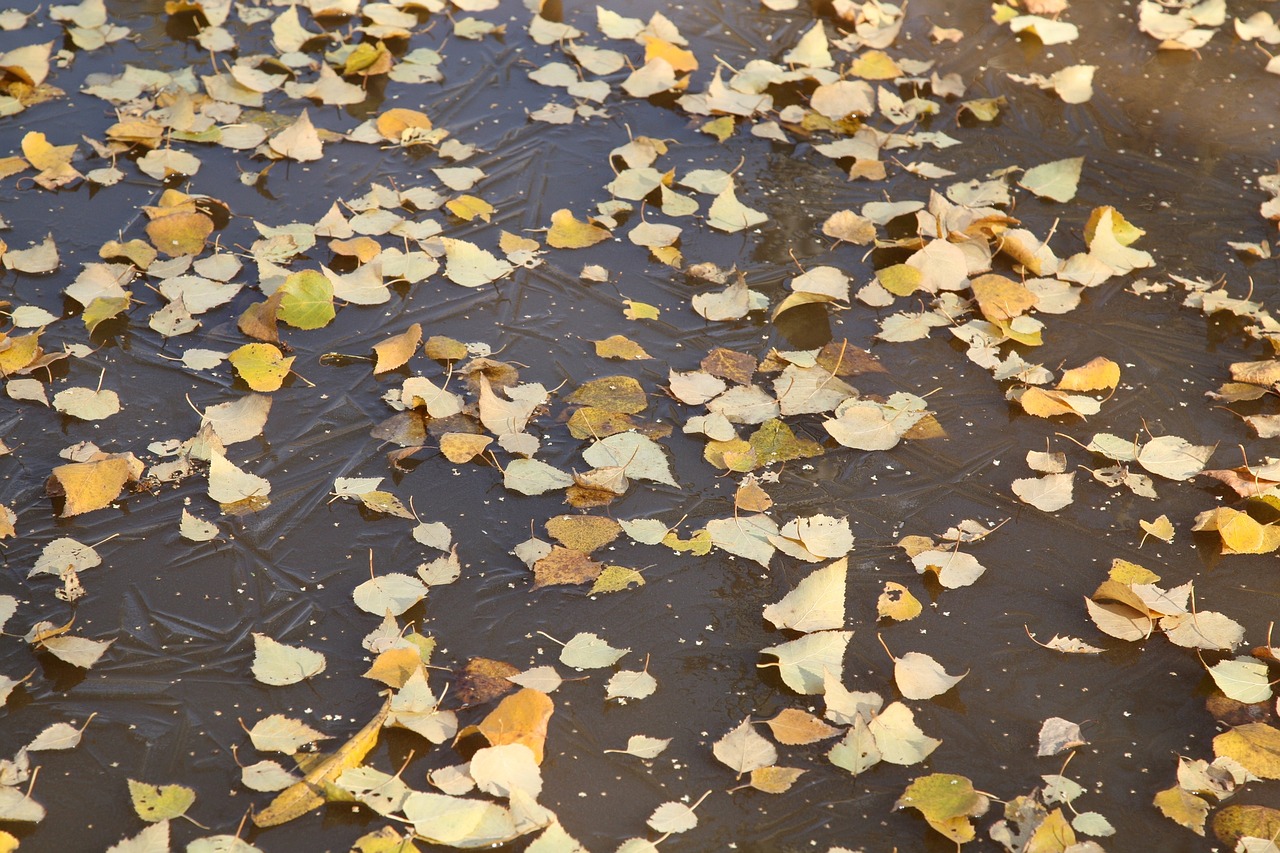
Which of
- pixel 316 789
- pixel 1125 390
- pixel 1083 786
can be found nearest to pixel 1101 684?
pixel 1083 786

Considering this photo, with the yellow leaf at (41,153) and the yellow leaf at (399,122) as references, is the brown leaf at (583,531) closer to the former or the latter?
the yellow leaf at (399,122)

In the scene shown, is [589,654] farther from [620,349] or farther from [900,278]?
[900,278]

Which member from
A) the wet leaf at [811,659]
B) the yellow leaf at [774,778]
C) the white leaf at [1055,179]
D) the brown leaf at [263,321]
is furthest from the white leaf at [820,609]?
the white leaf at [1055,179]

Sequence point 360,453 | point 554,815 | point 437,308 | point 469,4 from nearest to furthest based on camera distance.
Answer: point 554,815 < point 360,453 < point 437,308 < point 469,4

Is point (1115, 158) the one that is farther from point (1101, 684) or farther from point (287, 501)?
point (287, 501)

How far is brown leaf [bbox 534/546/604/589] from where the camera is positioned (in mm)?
1986

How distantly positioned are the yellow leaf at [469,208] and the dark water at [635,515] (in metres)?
0.08

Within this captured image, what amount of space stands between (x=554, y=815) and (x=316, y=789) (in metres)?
0.39

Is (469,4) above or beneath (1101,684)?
above

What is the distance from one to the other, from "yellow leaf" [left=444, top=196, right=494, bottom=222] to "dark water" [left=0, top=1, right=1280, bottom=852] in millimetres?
84

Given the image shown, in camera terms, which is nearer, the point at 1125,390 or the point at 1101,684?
the point at 1101,684

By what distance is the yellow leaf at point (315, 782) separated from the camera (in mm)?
1609

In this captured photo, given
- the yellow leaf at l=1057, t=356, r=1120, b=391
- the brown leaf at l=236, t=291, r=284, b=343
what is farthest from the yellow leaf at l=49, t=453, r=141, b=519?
the yellow leaf at l=1057, t=356, r=1120, b=391

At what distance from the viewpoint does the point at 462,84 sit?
10.9 feet
